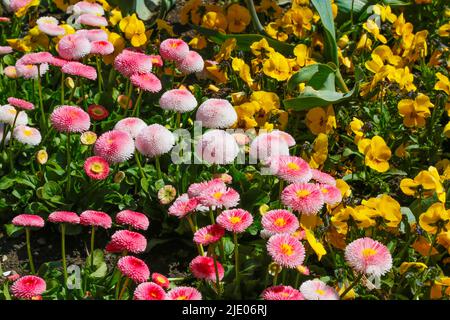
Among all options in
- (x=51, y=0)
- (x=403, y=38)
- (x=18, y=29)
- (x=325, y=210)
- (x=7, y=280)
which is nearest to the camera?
(x=7, y=280)

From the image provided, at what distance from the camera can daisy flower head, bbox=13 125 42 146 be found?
2.81 metres

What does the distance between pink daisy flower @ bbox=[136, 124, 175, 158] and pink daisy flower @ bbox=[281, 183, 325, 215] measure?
0.48 meters

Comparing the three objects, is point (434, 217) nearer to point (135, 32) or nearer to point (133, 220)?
point (133, 220)

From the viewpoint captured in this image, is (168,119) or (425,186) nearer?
(425,186)

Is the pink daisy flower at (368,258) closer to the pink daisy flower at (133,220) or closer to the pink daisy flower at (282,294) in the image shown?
the pink daisy flower at (282,294)

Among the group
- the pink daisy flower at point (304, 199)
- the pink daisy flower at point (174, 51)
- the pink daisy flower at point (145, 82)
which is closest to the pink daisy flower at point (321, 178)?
the pink daisy flower at point (304, 199)

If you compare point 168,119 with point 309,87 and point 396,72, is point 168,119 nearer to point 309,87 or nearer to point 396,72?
point 309,87

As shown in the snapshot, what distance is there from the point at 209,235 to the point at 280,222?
0.18 meters

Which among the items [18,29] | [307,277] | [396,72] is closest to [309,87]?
[396,72]

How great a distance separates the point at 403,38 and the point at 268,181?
1018 millimetres

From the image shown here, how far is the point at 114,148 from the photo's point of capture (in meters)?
2.58

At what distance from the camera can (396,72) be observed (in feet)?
10.4

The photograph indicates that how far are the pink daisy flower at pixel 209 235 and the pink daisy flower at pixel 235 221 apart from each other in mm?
19
